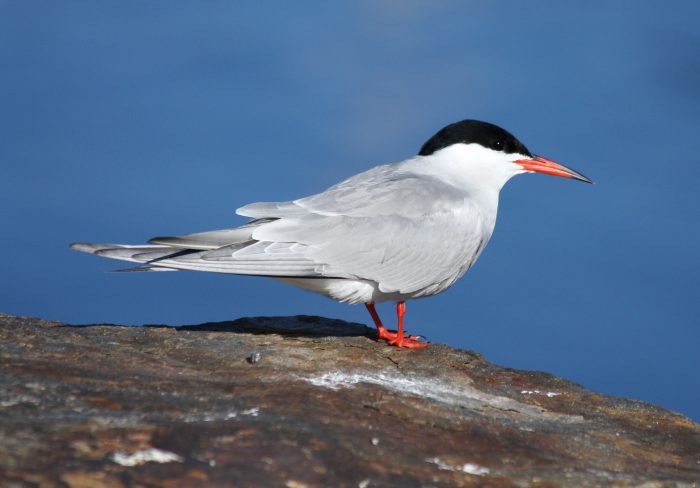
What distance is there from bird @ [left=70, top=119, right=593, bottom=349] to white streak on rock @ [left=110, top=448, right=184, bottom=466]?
1981 millimetres

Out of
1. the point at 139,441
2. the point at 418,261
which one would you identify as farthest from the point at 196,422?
the point at 418,261

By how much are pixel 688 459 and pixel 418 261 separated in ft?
6.46

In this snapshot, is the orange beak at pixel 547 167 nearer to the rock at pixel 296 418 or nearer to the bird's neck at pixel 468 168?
the bird's neck at pixel 468 168

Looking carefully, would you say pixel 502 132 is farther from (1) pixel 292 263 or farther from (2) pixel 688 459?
(2) pixel 688 459

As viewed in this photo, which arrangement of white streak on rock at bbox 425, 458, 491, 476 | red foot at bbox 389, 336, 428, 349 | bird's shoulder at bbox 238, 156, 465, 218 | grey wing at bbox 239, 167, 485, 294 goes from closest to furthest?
white streak on rock at bbox 425, 458, 491, 476 < grey wing at bbox 239, 167, 485, 294 < bird's shoulder at bbox 238, 156, 465, 218 < red foot at bbox 389, 336, 428, 349

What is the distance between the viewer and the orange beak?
6770 millimetres

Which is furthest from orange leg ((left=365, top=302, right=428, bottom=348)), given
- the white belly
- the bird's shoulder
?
the bird's shoulder

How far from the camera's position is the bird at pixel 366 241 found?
18.0ft

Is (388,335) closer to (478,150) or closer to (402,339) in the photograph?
(402,339)

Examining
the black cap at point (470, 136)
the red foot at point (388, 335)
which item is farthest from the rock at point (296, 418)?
the black cap at point (470, 136)

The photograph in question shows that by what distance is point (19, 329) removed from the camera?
5.48m

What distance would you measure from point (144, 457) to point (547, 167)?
4.19m

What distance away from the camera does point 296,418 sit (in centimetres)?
400

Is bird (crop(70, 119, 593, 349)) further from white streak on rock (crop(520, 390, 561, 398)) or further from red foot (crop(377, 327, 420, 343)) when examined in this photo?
white streak on rock (crop(520, 390, 561, 398))
